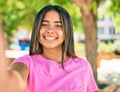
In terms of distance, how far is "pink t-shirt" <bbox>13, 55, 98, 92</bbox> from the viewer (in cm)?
193

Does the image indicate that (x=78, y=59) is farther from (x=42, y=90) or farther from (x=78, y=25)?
(x=78, y=25)

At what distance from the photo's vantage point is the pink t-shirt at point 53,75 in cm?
193

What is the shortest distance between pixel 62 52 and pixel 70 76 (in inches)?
8.2

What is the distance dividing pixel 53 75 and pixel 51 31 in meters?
0.26

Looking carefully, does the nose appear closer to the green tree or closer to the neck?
the neck

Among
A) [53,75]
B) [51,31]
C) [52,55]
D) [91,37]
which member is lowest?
[91,37]

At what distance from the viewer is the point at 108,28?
173ft

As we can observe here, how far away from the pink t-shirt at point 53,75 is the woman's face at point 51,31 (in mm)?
117

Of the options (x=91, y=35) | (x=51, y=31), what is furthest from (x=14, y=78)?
(x=91, y=35)

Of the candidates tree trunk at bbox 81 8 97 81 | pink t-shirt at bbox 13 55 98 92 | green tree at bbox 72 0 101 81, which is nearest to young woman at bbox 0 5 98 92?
pink t-shirt at bbox 13 55 98 92

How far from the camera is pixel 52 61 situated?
6.77ft

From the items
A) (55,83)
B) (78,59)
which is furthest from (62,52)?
(55,83)

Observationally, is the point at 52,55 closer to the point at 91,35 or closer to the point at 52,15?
the point at 52,15

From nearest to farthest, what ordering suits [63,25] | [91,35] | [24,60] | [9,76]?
[9,76] < [24,60] < [63,25] < [91,35]
